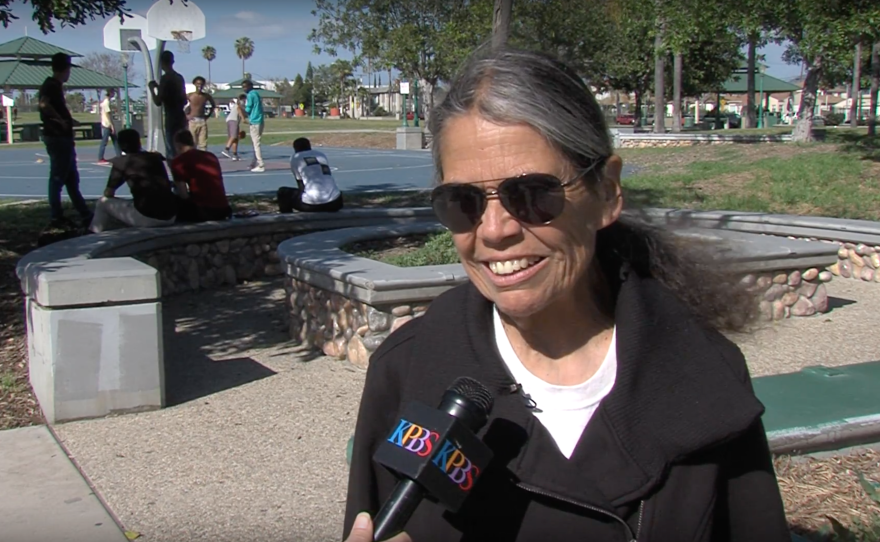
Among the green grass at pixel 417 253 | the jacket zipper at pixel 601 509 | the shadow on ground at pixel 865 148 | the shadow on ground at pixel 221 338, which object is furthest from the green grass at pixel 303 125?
the jacket zipper at pixel 601 509

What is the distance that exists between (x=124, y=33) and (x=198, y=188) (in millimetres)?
6434

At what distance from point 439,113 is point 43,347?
4508 mm

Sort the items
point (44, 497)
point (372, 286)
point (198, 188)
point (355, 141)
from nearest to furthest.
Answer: point (44, 497), point (372, 286), point (198, 188), point (355, 141)

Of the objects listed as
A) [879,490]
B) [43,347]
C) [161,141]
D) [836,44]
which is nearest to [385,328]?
[43,347]

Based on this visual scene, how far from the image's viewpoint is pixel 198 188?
9969 millimetres

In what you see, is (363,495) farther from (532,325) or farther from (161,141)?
(161,141)

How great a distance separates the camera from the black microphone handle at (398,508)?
Result: 56.3 inches

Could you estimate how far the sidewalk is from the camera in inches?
166

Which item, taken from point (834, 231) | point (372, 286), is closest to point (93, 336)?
point (372, 286)

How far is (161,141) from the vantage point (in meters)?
14.9

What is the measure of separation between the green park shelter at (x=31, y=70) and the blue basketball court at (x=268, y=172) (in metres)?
12.6

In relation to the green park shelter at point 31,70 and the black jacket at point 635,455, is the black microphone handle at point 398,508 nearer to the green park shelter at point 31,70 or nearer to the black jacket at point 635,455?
the black jacket at point 635,455

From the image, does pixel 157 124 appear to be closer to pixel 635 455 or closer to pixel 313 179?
pixel 313 179

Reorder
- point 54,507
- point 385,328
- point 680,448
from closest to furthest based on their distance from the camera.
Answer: point 680,448
point 54,507
point 385,328
